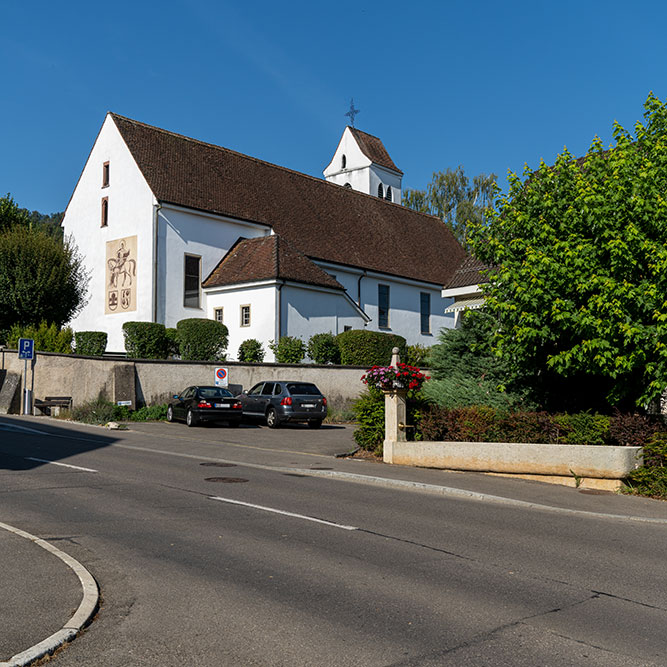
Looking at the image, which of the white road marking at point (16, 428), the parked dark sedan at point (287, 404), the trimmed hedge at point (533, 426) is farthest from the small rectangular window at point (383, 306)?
the trimmed hedge at point (533, 426)

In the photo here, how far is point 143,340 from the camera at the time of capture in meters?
36.7

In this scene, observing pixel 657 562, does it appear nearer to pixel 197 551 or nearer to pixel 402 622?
pixel 402 622

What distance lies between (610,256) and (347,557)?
8544mm

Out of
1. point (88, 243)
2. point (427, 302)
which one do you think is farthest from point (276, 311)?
point (427, 302)

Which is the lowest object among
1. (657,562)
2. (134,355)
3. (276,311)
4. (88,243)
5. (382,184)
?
(657,562)

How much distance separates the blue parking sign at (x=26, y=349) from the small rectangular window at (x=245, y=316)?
11791 mm

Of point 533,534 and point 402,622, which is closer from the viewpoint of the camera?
point 402,622

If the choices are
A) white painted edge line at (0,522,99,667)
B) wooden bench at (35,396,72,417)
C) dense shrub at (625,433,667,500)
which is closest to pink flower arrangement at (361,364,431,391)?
dense shrub at (625,433,667,500)

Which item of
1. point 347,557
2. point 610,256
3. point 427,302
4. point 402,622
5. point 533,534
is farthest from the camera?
point 427,302

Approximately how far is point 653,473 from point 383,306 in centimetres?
3795

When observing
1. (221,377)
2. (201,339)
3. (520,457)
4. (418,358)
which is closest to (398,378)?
(520,457)

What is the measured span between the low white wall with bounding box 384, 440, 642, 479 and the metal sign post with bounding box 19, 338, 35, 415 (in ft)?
63.1

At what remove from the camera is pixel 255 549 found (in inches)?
321

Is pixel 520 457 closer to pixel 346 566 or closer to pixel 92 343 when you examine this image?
pixel 346 566
